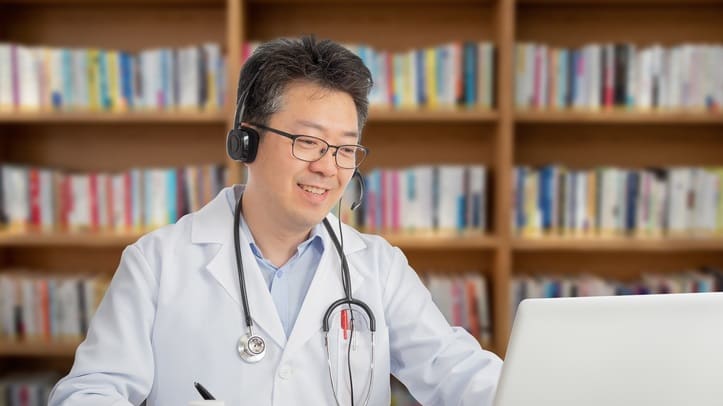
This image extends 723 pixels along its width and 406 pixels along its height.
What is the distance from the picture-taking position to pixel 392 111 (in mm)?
2646

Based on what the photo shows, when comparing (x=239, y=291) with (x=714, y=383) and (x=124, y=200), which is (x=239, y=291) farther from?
(x=124, y=200)

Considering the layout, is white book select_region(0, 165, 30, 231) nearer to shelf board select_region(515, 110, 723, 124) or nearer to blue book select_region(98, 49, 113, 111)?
blue book select_region(98, 49, 113, 111)

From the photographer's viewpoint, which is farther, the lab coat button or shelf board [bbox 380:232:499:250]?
shelf board [bbox 380:232:499:250]

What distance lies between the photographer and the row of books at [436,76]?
2668mm

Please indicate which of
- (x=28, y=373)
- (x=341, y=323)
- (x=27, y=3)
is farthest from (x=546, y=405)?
(x=27, y=3)

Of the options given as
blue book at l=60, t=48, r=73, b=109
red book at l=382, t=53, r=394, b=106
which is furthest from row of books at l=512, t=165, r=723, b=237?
blue book at l=60, t=48, r=73, b=109

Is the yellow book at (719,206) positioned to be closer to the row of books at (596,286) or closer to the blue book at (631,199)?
the row of books at (596,286)

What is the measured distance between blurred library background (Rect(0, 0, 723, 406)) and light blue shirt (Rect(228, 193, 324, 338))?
1.22 m

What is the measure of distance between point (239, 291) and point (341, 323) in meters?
0.21

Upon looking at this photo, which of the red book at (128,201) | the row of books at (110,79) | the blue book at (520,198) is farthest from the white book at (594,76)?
the red book at (128,201)

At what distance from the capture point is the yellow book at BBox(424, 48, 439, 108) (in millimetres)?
2674

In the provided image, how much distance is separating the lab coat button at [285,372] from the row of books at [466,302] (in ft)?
4.92

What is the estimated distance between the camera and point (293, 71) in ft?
4.35

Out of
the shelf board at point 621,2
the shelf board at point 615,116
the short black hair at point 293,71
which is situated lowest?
the shelf board at point 615,116
